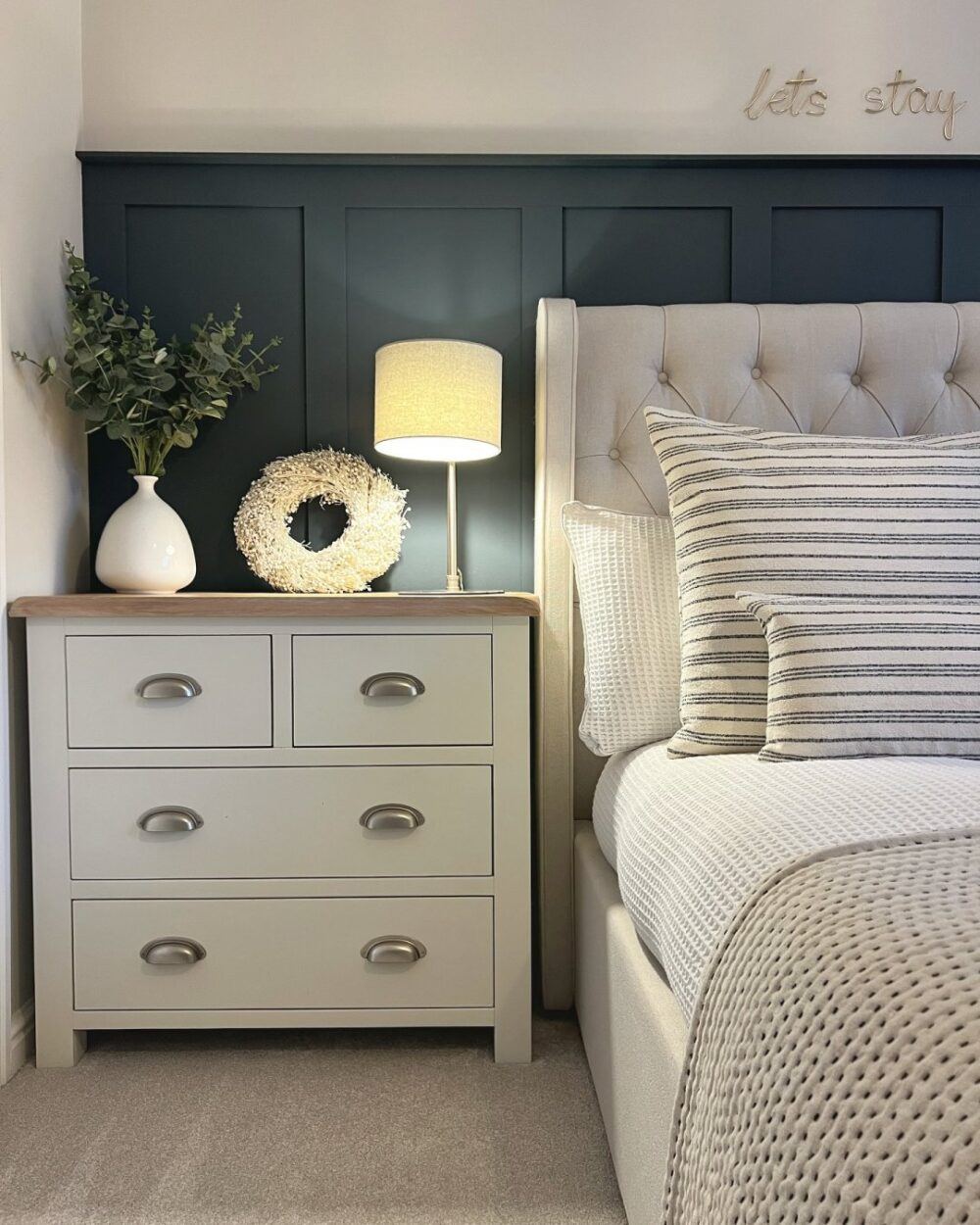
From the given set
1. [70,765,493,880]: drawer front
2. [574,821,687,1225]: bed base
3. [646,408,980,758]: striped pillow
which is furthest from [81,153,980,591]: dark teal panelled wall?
[574,821,687,1225]: bed base

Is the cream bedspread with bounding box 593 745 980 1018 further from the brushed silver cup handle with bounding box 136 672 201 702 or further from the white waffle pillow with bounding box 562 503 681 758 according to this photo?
the brushed silver cup handle with bounding box 136 672 201 702

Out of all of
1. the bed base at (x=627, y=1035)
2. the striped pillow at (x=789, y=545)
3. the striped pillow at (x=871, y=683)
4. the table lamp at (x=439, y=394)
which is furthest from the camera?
the table lamp at (x=439, y=394)

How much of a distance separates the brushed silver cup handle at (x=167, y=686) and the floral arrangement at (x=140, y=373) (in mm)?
524

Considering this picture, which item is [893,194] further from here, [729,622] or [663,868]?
[663,868]

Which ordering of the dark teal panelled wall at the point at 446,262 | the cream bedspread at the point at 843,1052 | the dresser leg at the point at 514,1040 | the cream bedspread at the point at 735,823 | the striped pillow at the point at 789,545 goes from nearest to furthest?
1. the cream bedspread at the point at 843,1052
2. the cream bedspread at the point at 735,823
3. the striped pillow at the point at 789,545
4. the dresser leg at the point at 514,1040
5. the dark teal panelled wall at the point at 446,262

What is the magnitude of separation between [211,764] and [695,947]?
1028 mm

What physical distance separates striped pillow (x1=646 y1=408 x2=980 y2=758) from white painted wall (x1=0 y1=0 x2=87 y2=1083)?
3.93 feet

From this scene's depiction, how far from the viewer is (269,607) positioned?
5.53 ft

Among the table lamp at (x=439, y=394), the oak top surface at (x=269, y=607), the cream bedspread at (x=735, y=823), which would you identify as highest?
the table lamp at (x=439, y=394)

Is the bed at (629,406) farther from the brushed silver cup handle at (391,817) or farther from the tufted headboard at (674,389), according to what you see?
the brushed silver cup handle at (391,817)

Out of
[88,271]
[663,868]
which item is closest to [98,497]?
[88,271]

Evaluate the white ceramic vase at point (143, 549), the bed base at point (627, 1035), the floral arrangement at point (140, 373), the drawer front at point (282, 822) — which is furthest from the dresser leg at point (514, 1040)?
the floral arrangement at point (140, 373)

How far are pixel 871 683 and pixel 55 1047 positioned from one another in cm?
152

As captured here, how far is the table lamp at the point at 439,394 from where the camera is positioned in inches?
73.2
